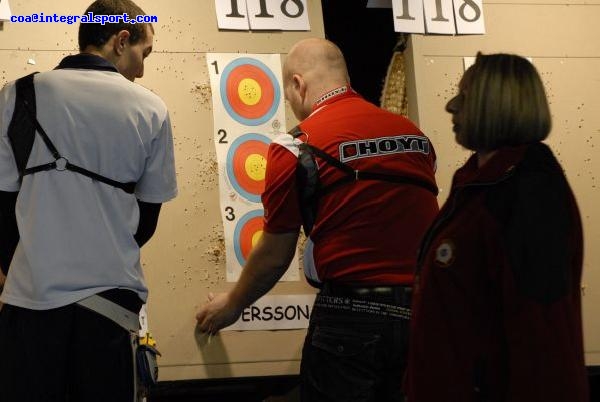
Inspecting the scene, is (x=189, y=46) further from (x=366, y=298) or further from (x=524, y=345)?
(x=524, y=345)

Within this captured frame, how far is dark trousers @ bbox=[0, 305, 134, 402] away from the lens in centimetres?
173

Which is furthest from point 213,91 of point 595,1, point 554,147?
point 595,1

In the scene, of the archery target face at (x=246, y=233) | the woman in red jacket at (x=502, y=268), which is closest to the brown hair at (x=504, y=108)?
the woman in red jacket at (x=502, y=268)

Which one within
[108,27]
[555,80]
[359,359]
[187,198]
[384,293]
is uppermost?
[108,27]

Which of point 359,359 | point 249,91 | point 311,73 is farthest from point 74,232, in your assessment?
point 249,91

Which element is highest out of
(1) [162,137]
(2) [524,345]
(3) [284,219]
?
(1) [162,137]

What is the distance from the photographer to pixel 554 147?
110 inches

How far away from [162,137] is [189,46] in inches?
30.2

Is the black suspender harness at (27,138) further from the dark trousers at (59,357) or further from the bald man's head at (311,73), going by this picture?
the bald man's head at (311,73)

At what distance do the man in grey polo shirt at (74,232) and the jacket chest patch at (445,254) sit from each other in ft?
2.11

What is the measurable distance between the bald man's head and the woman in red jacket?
695mm

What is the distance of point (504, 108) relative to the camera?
4.90 ft

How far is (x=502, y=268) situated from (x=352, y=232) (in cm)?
58

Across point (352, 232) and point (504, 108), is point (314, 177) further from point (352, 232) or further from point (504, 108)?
point (504, 108)
